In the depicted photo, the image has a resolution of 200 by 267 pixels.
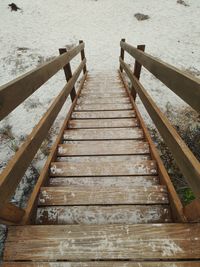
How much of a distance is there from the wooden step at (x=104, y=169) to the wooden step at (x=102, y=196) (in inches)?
11.6

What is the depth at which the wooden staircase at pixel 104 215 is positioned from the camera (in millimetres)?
1242

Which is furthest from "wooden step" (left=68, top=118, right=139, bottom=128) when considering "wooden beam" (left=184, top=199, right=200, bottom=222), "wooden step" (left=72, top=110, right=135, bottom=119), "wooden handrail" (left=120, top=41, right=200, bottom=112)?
"wooden beam" (left=184, top=199, right=200, bottom=222)

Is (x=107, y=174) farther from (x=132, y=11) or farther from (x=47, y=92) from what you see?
(x=132, y=11)

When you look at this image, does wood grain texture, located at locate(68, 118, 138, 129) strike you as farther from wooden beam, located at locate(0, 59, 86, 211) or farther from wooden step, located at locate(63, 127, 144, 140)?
wooden beam, located at locate(0, 59, 86, 211)

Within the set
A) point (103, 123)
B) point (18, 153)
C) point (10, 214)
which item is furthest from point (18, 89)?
point (103, 123)

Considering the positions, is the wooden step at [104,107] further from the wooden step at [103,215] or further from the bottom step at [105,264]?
the bottom step at [105,264]

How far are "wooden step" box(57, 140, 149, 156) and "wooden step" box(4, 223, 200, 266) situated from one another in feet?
3.79

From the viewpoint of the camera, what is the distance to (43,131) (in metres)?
1.77

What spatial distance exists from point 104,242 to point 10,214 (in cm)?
68

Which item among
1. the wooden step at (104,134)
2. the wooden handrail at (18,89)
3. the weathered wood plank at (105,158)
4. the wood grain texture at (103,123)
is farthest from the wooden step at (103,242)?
the wood grain texture at (103,123)

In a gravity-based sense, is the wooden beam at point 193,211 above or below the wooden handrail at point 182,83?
below

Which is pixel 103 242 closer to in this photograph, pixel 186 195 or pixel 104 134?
pixel 104 134

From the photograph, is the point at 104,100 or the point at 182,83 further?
the point at 104,100

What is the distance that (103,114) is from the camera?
11.7ft
